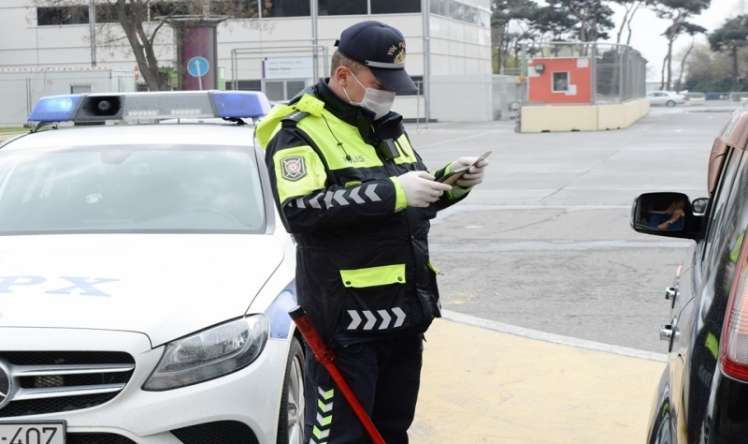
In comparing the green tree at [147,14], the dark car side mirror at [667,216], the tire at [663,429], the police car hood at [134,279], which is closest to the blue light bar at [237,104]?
the police car hood at [134,279]

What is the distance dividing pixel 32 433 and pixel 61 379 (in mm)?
201

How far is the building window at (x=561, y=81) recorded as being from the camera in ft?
121

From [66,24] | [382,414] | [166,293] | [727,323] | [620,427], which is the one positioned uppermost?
[66,24]

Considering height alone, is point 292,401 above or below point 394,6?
below

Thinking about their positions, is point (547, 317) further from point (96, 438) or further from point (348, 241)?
point (348, 241)

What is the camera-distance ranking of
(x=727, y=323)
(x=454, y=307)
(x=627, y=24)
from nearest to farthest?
1. (x=727, y=323)
2. (x=454, y=307)
3. (x=627, y=24)

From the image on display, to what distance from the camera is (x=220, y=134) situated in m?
5.97

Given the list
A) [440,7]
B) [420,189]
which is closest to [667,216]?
[420,189]

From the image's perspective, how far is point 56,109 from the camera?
20.7ft

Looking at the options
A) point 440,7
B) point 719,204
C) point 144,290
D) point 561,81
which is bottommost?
point 144,290

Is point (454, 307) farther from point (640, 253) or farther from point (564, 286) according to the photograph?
point (640, 253)

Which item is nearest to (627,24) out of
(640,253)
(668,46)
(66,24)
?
(668,46)

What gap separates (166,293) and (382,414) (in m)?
1.00

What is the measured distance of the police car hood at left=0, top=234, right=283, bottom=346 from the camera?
13.2 feet
